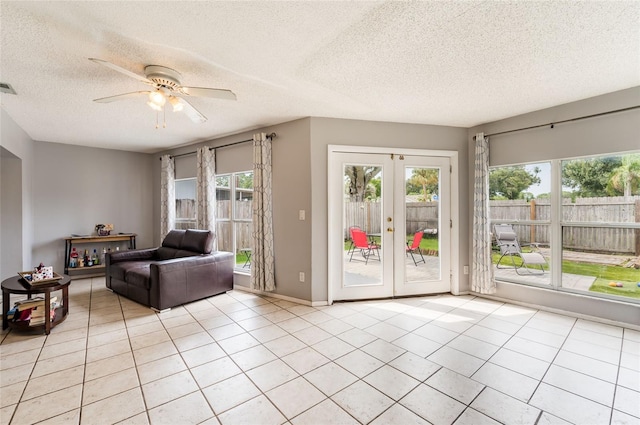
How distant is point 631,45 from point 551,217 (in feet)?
6.44

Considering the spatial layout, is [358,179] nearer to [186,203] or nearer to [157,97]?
[157,97]

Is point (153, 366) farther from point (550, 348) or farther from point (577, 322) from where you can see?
point (577, 322)

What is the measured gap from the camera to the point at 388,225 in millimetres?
3852

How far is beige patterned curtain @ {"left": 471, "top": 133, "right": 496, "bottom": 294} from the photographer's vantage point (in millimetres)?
3777

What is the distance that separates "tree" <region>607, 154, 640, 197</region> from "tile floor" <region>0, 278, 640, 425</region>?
1492 mm

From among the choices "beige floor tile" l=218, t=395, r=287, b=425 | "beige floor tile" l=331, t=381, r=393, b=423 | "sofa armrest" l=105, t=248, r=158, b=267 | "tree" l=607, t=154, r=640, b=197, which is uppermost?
"tree" l=607, t=154, r=640, b=197

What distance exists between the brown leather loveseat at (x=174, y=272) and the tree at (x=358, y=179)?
2.13 meters

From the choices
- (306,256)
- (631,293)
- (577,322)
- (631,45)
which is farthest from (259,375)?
(631,293)

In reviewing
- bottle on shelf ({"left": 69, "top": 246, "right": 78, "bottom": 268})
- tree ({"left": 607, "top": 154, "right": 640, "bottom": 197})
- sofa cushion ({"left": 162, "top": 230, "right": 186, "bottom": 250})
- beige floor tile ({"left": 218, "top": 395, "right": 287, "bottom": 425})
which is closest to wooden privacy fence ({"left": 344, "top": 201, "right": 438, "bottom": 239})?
tree ({"left": 607, "top": 154, "right": 640, "bottom": 197})

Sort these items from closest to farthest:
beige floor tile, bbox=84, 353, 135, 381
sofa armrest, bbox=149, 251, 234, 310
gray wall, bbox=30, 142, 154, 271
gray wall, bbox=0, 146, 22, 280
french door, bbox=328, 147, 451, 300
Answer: beige floor tile, bbox=84, 353, 135, 381, sofa armrest, bbox=149, 251, 234, 310, french door, bbox=328, 147, 451, 300, gray wall, bbox=0, 146, 22, 280, gray wall, bbox=30, 142, 154, 271

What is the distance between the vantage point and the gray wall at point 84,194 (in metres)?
4.85

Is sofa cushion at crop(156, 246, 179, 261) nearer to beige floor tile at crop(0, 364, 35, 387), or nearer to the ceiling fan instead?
beige floor tile at crop(0, 364, 35, 387)

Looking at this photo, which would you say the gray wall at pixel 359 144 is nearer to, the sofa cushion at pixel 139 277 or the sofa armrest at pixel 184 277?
the sofa armrest at pixel 184 277

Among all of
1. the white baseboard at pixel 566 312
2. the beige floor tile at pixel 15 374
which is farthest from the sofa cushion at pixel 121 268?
the white baseboard at pixel 566 312
